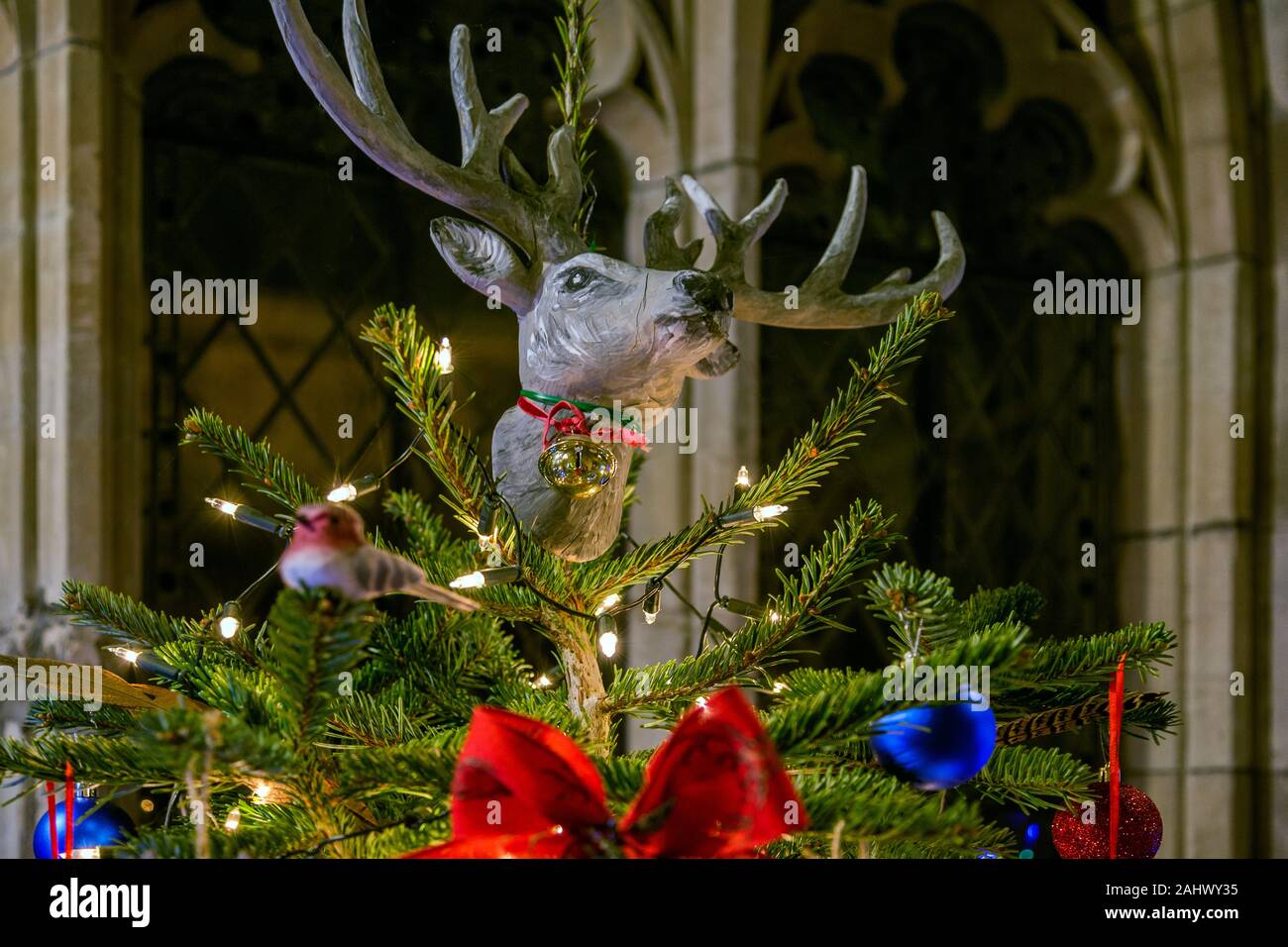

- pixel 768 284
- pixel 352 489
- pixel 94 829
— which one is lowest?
pixel 94 829

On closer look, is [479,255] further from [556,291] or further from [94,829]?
[94,829]

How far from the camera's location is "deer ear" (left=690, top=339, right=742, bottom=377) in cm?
81

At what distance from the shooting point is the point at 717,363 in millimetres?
814

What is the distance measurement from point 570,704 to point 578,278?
0.83 feet

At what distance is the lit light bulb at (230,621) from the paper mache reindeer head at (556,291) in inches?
6.8

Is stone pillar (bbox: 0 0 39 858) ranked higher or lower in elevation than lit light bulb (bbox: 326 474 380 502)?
higher

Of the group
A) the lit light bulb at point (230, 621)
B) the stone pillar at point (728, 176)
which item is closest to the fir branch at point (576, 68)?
the lit light bulb at point (230, 621)

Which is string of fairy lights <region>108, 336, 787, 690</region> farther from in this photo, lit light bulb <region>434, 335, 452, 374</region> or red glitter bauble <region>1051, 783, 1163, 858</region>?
red glitter bauble <region>1051, 783, 1163, 858</region>

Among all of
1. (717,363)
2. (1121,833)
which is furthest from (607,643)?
(1121,833)

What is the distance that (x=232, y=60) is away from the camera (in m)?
1.80

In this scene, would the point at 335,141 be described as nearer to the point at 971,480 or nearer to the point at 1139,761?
the point at 971,480

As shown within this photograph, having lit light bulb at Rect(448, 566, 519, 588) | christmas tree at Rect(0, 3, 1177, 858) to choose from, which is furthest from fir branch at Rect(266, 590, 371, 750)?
lit light bulb at Rect(448, 566, 519, 588)

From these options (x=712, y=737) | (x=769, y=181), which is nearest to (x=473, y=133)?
(x=712, y=737)

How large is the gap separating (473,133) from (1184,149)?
6.56 ft
